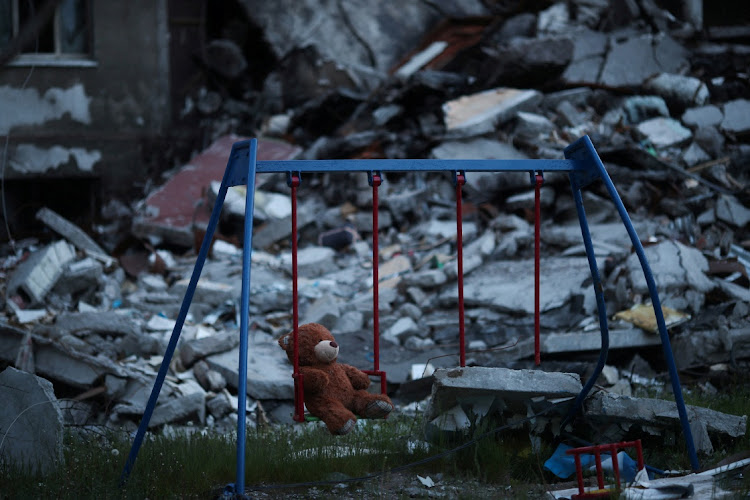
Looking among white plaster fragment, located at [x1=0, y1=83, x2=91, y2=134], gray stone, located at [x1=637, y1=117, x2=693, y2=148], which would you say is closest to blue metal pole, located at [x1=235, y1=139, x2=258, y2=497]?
gray stone, located at [x1=637, y1=117, x2=693, y2=148]

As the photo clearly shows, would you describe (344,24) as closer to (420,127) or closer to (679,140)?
(420,127)

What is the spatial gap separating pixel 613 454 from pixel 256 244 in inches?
270

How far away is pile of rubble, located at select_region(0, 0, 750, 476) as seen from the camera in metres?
5.58

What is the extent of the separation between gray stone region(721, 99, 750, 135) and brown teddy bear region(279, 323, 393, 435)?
7.84 metres

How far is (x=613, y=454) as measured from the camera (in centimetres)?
282

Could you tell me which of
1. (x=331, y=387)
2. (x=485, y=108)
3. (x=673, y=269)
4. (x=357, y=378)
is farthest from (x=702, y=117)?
(x=331, y=387)

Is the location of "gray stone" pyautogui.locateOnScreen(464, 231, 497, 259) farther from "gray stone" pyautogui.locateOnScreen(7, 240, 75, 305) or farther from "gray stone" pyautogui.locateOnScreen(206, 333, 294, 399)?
"gray stone" pyautogui.locateOnScreen(7, 240, 75, 305)

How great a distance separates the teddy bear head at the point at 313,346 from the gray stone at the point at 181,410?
7.56 ft

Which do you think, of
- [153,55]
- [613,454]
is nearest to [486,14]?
[153,55]

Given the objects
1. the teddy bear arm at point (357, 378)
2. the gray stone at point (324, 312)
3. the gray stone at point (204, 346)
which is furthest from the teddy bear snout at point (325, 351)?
the gray stone at point (324, 312)

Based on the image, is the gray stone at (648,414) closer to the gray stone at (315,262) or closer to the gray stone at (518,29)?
the gray stone at (315,262)

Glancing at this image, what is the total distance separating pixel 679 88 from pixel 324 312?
6.05 metres

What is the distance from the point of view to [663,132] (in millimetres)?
9453

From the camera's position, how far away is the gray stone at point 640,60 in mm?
10477
